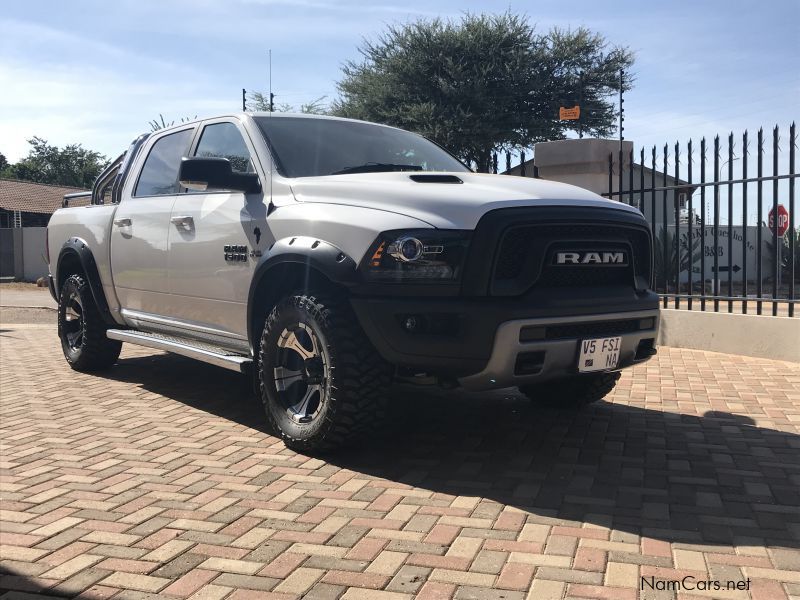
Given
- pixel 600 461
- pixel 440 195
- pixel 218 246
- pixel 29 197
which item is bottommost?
pixel 600 461

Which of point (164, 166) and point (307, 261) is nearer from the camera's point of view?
point (307, 261)

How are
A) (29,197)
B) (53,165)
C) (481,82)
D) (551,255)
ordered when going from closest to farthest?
1. (551,255)
2. (481,82)
3. (29,197)
4. (53,165)

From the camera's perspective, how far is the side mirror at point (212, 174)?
437 centimetres

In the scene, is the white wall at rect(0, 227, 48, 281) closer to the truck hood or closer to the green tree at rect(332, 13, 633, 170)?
the green tree at rect(332, 13, 633, 170)

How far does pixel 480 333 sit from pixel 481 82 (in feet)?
90.1

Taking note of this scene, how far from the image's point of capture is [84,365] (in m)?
6.70

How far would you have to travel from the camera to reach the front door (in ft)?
14.6

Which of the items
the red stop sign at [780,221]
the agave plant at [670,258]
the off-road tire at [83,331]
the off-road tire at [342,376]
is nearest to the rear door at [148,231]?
the off-road tire at [83,331]

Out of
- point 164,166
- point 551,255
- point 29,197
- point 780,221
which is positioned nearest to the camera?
point 551,255

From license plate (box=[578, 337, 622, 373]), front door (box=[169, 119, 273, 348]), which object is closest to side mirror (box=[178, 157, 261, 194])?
front door (box=[169, 119, 273, 348])

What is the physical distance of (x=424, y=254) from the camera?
11.7 ft

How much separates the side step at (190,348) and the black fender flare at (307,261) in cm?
22

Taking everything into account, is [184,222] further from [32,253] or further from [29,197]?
[29,197]

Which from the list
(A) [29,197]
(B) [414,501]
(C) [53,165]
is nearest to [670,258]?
(B) [414,501]
